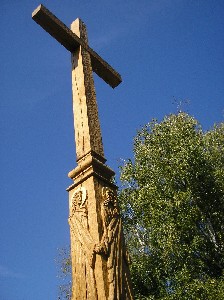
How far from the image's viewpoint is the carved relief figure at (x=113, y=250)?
2404mm

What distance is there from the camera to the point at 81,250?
2.60m

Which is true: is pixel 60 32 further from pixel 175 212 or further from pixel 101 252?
pixel 175 212

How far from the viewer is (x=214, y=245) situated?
48.9 ft

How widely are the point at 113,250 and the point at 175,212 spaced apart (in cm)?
1279

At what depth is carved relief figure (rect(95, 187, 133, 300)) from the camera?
94.6 inches

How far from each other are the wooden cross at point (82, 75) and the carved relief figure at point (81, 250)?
0.53 meters

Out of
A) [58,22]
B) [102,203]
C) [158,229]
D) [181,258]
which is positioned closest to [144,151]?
[158,229]

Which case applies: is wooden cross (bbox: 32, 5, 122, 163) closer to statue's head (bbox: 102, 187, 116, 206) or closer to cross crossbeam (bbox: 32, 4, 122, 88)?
cross crossbeam (bbox: 32, 4, 122, 88)

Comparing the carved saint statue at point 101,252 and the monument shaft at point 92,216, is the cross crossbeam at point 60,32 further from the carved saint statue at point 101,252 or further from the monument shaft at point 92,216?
the carved saint statue at point 101,252

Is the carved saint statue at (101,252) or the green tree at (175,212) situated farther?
the green tree at (175,212)

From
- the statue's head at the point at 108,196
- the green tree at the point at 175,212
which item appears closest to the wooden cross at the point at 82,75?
the statue's head at the point at 108,196

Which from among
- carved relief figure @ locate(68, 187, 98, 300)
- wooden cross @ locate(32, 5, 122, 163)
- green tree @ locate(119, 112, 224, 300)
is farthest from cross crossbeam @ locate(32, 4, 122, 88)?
green tree @ locate(119, 112, 224, 300)

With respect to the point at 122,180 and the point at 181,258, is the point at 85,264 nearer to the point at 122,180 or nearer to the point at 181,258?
the point at 181,258

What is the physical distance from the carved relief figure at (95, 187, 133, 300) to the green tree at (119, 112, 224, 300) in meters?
10.3
